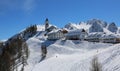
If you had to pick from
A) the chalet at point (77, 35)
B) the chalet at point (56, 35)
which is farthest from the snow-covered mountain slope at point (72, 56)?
the chalet at point (77, 35)

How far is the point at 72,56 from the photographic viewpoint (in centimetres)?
8694

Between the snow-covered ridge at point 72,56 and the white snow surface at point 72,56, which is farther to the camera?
the snow-covered ridge at point 72,56

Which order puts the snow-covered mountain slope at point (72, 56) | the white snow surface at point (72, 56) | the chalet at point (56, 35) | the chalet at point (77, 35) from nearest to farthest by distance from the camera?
the white snow surface at point (72, 56) < the snow-covered mountain slope at point (72, 56) < the chalet at point (77, 35) < the chalet at point (56, 35)

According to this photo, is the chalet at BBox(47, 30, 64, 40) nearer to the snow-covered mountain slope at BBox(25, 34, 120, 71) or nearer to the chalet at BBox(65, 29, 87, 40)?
the chalet at BBox(65, 29, 87, 40)

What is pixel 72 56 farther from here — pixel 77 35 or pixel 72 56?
pixel 77 35

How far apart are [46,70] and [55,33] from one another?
61.2 metres

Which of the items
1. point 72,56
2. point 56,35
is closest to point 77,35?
point 56,35

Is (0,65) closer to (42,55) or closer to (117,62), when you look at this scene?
(42,55)

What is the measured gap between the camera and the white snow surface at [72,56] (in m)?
60.6

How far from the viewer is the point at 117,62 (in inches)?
2119

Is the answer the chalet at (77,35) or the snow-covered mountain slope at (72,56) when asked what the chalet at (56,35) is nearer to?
the chalet at (77,35)

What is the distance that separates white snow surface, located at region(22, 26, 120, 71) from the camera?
199ft

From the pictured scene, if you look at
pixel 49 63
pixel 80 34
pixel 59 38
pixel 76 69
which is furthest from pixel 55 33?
pixel 76 69

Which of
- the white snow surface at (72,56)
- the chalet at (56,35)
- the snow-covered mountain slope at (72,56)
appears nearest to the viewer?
the white snow surface at (72,56)
